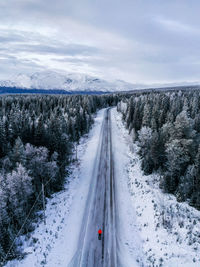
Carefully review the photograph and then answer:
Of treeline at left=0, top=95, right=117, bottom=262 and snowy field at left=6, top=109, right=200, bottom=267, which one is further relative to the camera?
treeline at left=0, top=95, right=117, bottom=262

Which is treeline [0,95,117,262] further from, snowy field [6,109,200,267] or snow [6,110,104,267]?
snowy field [6,109,200,267]

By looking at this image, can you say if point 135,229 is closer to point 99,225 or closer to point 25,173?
point 99,225

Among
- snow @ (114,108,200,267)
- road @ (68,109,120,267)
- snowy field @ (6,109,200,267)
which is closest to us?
snow @ (114,108,200,267)

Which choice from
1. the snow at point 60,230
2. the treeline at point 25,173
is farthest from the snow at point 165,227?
the treeline at point 25,173

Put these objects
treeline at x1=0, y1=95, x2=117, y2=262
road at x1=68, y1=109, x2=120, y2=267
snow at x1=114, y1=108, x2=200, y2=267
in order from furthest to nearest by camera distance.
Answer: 1. treeline at x1=0, y1=95, x2=117, y2=262
2. road at x1=68, y1=109, x2=120, y2=267
3. snow at x1=114, y1=108, x2=200, y2=267

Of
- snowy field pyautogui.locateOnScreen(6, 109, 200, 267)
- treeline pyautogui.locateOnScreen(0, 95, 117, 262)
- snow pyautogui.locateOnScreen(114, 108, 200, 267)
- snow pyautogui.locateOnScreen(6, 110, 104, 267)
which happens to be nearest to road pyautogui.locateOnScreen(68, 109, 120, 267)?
snowy field pyautogui.locateOnScreen(6, 109, 200, 267)

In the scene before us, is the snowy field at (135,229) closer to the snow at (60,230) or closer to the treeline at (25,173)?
the snow at (60,230)

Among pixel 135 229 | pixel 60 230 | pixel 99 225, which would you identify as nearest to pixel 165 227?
pixel 135 229

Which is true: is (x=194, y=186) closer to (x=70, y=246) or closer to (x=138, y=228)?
(x=138, y=228)
